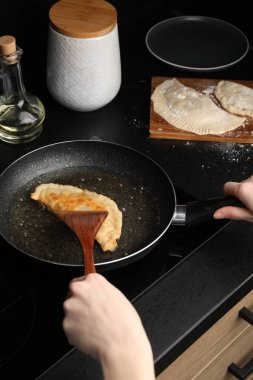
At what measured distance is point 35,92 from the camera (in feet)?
4.63

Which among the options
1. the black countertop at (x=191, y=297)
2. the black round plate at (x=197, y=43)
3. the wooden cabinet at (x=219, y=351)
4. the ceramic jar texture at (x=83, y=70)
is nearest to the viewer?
the black countertop at (x=191, y=297)

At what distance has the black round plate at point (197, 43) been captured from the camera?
1.51 metres

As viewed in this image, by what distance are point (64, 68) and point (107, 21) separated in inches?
5.2

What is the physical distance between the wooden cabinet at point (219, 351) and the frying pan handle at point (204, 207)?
0.16 metres

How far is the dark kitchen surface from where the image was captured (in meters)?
0.90

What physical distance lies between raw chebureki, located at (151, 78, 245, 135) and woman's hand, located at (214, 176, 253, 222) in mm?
298

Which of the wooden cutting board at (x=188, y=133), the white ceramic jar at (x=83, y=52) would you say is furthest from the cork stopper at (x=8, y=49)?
the wooden cutting board at (x=188, y=133)

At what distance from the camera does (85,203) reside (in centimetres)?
108

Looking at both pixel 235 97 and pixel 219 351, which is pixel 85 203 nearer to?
pixel 219 351

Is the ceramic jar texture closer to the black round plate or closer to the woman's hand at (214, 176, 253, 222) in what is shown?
the black round plate

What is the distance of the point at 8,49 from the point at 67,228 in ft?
1.18

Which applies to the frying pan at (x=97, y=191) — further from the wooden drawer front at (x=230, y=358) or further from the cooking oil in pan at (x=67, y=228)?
the wooden drawer front at (x=230, y=358)

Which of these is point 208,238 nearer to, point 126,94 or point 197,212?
point 197,212

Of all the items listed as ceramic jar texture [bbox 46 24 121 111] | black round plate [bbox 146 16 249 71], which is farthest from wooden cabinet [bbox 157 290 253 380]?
black round plate [bbox 146 16 249 71]
